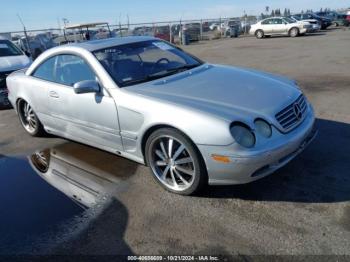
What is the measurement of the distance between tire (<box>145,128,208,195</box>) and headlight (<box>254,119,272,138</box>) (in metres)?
0.59

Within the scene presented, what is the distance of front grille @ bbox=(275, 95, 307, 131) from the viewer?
140 inches

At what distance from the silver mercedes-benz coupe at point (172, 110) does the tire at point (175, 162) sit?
0.03 ft

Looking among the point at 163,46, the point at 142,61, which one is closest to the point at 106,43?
the point at 142,61

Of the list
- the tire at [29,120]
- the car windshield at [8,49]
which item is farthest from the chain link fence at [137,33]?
the tire at [29,120]

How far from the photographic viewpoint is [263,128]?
3.37 m

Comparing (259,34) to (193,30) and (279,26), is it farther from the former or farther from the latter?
(193,30)

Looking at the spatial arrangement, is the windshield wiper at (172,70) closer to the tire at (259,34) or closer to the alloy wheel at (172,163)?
the alloy wheel at (172,163)

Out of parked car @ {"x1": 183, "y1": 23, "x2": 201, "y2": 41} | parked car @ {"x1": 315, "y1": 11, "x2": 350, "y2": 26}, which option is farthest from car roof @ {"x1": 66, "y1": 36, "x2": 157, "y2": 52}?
parked car @ {"x1": 315, "y1": 11, "x2": 350, "y2": 26}

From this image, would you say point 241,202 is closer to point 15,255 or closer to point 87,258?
point 87,258

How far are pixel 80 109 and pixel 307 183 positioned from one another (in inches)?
108

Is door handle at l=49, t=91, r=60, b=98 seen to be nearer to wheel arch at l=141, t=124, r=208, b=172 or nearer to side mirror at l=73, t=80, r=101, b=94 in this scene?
side mirror at l=73, t=80, r=101, b=94

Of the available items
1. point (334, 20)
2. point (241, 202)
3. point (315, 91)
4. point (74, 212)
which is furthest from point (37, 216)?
point (334, 20)

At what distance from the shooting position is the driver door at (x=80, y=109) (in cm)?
415

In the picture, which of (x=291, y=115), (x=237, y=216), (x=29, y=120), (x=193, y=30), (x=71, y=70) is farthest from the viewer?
(x=193, y=30)
